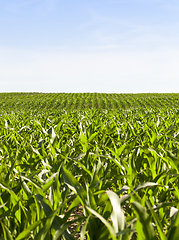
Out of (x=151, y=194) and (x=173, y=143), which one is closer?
(x=151, y=194)

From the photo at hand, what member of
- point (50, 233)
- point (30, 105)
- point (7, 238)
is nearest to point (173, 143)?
point (50, 233)

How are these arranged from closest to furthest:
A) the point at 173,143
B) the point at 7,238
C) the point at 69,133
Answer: the point at 7,238 < the point at 173,143 < the point at 69,133

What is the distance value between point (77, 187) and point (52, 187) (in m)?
0.41

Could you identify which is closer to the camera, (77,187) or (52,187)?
(77,187)

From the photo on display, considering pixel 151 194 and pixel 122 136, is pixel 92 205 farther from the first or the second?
pixel 122 136

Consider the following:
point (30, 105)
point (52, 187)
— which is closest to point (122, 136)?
point (52, 187)

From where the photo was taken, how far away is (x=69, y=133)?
485cm

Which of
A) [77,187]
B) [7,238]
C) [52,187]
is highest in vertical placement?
[77,187]

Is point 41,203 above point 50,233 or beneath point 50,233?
above

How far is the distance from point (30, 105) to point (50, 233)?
3053cm

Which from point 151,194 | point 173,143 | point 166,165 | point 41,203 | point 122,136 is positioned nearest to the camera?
point 41,203

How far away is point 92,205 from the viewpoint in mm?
1529

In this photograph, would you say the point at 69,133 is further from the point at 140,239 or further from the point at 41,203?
the point at 140,239

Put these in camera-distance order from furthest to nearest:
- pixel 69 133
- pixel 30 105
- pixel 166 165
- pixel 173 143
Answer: pixel 30 105 < pixel 69 133 < pixel 173 143 < pixel 166 165
